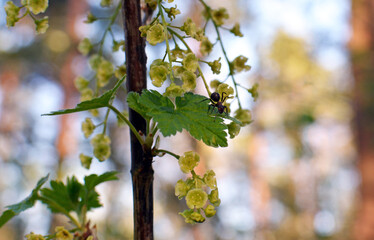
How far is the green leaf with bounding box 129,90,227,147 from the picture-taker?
68cm

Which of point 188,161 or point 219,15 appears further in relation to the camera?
point 219,15

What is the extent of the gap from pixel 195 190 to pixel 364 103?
748 cm

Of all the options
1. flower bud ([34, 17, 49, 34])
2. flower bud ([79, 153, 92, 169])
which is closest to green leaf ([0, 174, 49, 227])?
flower bud ([79, 153, 92, 169])

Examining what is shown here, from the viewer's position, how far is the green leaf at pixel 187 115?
0.68 meters

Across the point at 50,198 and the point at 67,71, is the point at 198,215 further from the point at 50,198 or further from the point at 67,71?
the point at 67,71

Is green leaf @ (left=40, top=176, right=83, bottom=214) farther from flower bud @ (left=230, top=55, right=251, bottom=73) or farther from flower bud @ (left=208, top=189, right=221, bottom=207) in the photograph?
flower bud @ (left=230, top=55, right=251, bottom=73)

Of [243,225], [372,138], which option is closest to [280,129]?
[243,225]

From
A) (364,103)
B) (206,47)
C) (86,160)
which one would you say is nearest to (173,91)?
(206,47)

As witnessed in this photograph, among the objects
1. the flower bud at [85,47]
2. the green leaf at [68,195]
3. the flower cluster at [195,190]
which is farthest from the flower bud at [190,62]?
the flower bud at [85,47]

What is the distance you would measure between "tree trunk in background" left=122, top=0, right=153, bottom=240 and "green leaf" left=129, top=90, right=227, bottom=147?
3.1 inches

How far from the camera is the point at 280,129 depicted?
→ 51.4ft

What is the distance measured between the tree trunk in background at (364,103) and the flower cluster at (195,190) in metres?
6.52

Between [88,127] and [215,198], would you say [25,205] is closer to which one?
[88,127]

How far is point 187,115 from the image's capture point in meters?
0.72
